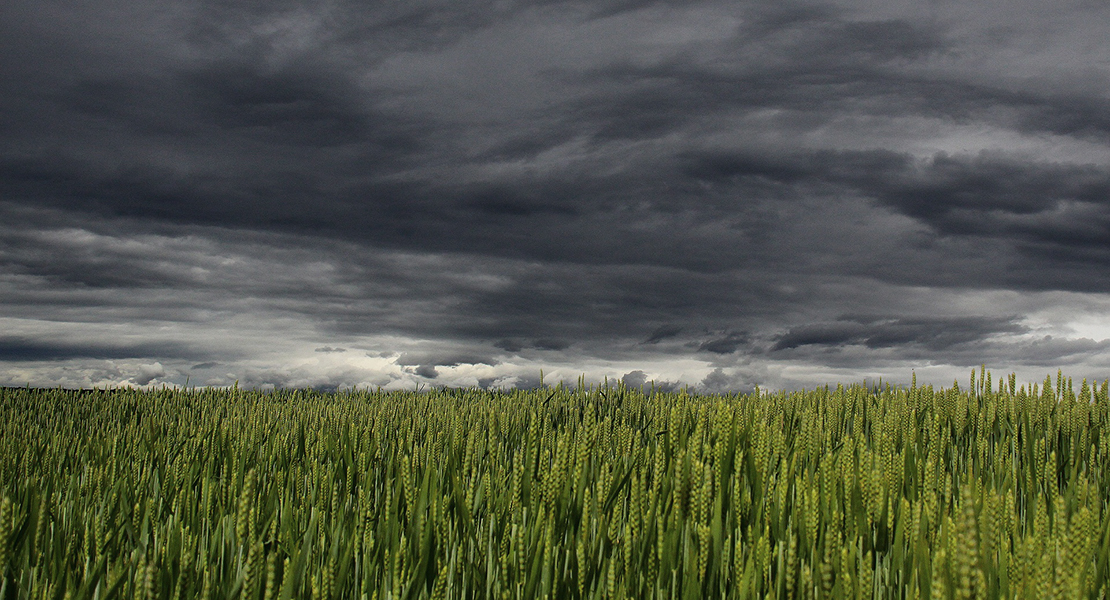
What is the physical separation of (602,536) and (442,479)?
2455 mm

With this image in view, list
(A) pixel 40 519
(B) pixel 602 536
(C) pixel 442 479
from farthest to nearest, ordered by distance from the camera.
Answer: (C) pixel 442 479 → (A) pixel 40 519 → (B) pixel 602 536

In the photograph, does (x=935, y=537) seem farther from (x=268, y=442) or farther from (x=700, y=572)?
(x=268, y=442)

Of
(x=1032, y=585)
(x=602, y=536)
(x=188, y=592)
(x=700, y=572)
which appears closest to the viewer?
(x=1032, y=585)

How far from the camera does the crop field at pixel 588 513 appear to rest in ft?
8.87

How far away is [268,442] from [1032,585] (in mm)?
6591

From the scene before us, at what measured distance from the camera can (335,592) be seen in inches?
113

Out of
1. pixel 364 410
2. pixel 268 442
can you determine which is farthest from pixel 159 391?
pixel 268 442

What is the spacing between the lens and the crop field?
270 cm

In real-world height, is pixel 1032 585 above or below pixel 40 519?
above

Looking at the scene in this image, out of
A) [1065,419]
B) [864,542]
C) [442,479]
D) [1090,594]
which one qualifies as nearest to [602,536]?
[864,542]

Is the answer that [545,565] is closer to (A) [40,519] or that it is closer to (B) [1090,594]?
(B) [1090,594]

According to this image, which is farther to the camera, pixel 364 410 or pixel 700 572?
pixel 364 410

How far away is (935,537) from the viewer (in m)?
3.63

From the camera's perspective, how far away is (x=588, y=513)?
10.2 ft
